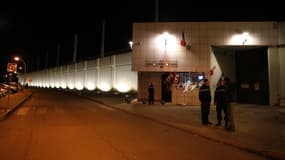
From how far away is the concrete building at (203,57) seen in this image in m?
21.3

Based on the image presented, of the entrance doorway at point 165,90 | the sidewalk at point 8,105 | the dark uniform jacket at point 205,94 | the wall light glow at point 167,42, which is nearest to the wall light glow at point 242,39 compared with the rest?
the wall light glow at point 167,42

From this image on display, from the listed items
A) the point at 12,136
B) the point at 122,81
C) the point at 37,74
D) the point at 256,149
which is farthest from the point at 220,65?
the point at 37,74

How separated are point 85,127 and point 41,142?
9.75 ft

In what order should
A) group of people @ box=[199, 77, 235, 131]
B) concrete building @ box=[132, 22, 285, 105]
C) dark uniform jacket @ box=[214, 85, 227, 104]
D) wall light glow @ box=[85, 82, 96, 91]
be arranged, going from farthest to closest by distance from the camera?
wall light glow @ box=[85, 82, 96, 91]
concrete building @ box=[132, 22, 285, 105]
dark uniform jacket @ box=[214, 85, 227, 104]
group of people @ box=[199, 77, 235, 131]

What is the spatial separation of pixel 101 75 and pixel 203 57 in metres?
22.1

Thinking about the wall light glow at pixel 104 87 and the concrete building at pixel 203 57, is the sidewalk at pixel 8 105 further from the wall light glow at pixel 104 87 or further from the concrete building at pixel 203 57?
the wall light glow at pixel 104 87

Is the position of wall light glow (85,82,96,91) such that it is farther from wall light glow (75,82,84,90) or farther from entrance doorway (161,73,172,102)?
entrance doorway (161,73,172,102)

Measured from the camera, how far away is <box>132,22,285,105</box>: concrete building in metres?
21.3

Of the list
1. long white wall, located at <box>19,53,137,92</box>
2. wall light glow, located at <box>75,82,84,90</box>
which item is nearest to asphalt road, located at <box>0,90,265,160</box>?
long white wall, located at <box>19,53,137,92</box>

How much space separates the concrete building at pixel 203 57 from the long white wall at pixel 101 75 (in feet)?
31.5

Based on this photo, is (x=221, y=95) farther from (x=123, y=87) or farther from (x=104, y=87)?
(x=104, y=87)

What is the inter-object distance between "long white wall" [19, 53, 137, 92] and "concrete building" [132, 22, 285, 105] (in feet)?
31.5

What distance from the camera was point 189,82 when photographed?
22.3 m

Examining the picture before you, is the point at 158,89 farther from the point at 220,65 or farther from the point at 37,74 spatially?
the point at 37,74
